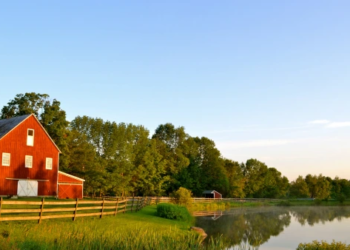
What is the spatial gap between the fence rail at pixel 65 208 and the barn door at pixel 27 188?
6448 millimetres

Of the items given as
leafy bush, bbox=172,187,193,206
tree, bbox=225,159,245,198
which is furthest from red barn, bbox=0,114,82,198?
tree, bbox=225,159,245,198

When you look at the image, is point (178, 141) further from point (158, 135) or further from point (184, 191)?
point (184, 191)

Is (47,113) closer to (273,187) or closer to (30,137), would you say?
(30,137)

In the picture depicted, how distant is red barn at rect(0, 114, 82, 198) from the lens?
36094mm

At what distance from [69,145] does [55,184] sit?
51.5ft

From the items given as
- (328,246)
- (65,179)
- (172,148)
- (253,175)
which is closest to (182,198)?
(65,179)

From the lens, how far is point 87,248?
988cm

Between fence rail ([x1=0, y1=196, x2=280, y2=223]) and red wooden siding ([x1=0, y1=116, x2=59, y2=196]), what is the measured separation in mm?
6983

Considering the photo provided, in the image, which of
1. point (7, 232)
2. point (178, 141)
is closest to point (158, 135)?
point (178, 141)

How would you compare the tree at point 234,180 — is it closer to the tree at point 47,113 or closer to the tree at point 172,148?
the tree at point 172,148

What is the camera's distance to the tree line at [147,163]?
50.8 m

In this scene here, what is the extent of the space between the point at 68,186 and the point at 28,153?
24.6 feet

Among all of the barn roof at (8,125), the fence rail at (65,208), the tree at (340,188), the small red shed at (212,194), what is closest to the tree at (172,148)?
the small red shed at (212,194)

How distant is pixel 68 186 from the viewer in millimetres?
43812
